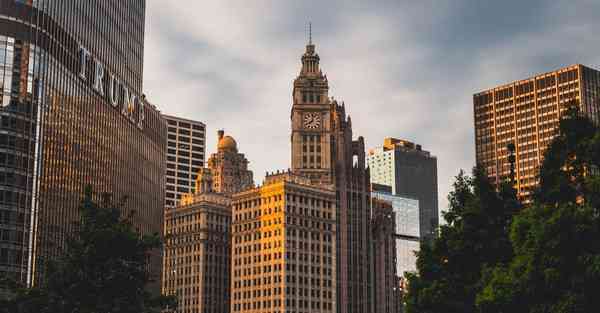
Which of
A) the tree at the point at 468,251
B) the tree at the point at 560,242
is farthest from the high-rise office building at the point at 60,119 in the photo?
the tree at the point at 560,242

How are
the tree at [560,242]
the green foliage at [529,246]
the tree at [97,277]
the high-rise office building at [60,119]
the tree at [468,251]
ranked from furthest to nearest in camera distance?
the high-rise office building at [60,119], the tree at [468,251], the tree at [97,277], the green foliage at [529,246], the tree at [560,242]

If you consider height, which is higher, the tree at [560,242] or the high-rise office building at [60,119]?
the high-rise office building at [60,119]

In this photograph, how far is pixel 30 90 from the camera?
458ft

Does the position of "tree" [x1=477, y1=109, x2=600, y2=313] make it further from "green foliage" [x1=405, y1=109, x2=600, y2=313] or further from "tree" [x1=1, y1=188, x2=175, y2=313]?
"tree" [x1=1, y1=188, x2=175, y2=313]

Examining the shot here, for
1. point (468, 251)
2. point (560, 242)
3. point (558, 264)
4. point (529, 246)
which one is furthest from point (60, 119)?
point (560, 242)

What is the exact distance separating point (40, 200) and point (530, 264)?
4035 inches

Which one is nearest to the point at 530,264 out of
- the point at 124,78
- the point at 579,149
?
the point at 579,149

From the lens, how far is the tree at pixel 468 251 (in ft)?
212

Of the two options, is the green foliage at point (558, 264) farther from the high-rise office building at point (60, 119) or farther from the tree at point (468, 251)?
the high-rise office building at point (60, 119)

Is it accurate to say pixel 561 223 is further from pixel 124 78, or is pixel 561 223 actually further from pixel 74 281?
pixel 124 78

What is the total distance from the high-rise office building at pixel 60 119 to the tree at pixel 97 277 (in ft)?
226

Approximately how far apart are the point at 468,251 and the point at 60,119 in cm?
9665

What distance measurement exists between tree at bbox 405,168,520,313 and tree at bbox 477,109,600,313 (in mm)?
7894

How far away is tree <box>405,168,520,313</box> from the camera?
64.7m
